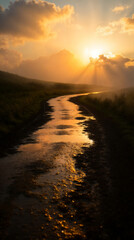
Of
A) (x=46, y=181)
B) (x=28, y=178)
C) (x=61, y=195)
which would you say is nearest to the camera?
(x=61, y=195)

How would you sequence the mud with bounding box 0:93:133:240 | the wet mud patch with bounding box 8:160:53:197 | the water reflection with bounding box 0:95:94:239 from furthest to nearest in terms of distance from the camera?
the wet mud patch with bounding box 8:160:53:197
the water reflection with bounding box 0:95:94:239
the mud with bounding box 0:93:133:240

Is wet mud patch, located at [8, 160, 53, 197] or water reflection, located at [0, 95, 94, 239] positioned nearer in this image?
water reflection, located at [0, 95, 94, 239]

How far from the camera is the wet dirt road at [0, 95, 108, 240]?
331 cm

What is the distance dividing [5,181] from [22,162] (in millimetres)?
1441

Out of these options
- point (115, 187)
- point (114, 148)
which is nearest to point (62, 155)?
point (114, 148)

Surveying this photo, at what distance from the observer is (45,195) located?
14.4ft

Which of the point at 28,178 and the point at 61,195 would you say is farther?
the point at 28,178

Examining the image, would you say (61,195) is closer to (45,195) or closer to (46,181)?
(45,195)

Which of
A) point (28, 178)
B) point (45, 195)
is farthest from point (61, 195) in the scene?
point (28, 178)

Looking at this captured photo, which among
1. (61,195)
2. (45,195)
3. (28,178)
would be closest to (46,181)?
(28,178)

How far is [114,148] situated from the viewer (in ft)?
26.5

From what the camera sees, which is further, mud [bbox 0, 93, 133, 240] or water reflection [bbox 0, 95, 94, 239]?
water reflection [bbox 0, 95, 94, 239]

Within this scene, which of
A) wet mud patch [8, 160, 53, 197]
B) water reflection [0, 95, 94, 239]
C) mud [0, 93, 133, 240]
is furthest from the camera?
wet mud patch [8, 160, 53, 197]

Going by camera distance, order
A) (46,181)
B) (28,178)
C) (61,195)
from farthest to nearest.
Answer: (28,178) → (46,181) → (61,195)
